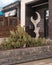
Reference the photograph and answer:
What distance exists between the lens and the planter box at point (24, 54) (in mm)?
7234

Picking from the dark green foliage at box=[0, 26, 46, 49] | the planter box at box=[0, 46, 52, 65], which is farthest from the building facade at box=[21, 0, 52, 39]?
the planter box at box=[0, 46, 52, 65]

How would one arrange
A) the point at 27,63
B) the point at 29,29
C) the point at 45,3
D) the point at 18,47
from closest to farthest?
the point at 27,63 → the point at 18,47 → the point at 45,3 → the point at 29,29

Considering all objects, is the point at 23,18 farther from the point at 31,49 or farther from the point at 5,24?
the point at 31,49

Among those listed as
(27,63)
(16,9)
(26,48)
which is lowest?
(27,63)

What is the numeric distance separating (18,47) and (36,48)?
2.35 feet

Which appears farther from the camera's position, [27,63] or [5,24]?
[5,24]

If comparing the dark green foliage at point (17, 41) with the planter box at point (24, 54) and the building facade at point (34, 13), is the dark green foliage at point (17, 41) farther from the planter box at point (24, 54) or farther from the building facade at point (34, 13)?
the building facade at point (34, 13)

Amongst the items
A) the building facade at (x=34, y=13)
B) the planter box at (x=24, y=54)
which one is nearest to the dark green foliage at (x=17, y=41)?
the planter box at (x=24, y=54)

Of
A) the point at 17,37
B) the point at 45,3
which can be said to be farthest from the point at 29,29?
the point at 17,37

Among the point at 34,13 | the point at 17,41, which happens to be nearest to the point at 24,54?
the point at 17,41

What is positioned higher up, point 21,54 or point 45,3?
point 45,3

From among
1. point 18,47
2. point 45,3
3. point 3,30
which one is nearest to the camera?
point 18,47

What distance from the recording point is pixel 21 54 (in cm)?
769

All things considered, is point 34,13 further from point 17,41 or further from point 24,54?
point 24,54
